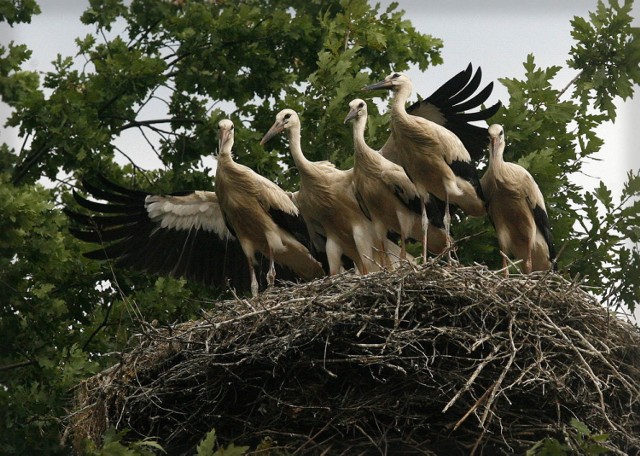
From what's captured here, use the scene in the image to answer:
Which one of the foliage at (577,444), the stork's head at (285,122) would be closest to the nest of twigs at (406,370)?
the foliage at (577,444)

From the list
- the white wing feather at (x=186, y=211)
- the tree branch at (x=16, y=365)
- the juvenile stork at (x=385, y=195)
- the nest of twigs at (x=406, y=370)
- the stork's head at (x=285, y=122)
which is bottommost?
the nest of twigs at (x=406, y=370)

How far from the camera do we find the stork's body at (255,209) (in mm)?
14359

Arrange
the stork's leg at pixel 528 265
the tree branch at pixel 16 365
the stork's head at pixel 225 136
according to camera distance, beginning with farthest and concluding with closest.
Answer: the tree branch at pixel 16 365 < the stork's head at pixel 225 136 < the stork's leg at pixel 528 265

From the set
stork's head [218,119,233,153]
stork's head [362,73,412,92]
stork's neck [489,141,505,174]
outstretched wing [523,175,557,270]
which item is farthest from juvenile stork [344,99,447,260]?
stork's head [218,119,233,153]

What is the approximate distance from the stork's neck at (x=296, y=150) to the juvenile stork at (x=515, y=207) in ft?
4.75

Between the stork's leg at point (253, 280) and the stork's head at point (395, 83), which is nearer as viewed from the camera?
the stork's head at point (395, 83)

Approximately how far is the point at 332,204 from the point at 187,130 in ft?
16.6

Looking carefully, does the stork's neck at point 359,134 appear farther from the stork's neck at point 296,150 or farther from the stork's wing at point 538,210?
the stork's wing at point 538,210

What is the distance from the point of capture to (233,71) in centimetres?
1853

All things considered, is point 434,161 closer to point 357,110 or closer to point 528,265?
point 357,110

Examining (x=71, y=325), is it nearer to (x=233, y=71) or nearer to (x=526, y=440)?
(x=233, y=71)

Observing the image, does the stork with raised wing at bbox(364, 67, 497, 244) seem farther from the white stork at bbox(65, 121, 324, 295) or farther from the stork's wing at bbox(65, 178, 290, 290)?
the stork's wing at bbox(65, 178, 290, 290)

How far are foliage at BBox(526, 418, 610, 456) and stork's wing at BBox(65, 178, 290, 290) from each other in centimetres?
487

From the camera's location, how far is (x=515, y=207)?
543 inches
